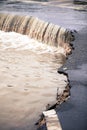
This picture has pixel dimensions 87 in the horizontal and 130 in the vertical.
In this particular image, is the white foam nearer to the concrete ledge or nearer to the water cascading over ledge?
the water cascading over ledge

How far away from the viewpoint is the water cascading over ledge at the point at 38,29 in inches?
501

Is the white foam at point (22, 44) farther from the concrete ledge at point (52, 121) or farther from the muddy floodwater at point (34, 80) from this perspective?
the concrete ledge at point (52, 121)

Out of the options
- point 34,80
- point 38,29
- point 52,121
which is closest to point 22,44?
point 38,29

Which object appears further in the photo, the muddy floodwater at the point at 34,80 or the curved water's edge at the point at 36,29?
the curved water's edge at the point at 36,29

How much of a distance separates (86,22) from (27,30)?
129 inches

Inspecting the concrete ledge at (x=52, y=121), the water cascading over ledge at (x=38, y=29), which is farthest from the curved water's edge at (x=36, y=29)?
the concrete ledge at (x=52, y=121)

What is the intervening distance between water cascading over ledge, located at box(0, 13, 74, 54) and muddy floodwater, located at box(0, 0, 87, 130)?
30cm

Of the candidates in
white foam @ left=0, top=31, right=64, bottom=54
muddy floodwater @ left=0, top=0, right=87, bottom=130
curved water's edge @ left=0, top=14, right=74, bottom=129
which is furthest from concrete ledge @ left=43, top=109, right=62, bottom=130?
white foam @ left=0, top=31, right=64, bottom=54

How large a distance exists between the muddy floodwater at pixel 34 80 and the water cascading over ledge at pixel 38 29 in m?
0.30

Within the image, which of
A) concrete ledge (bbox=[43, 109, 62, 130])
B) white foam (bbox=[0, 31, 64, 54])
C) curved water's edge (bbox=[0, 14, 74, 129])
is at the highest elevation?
curved water's edge (bbox=[0, 14, 74, 129])

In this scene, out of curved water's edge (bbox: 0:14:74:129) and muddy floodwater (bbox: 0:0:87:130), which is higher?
curved water's edge (bbox: 0:14:74:129)

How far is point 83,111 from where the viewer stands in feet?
18.5

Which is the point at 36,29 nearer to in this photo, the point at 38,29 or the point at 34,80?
the point at 38,29

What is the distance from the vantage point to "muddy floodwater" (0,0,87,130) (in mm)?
5754
